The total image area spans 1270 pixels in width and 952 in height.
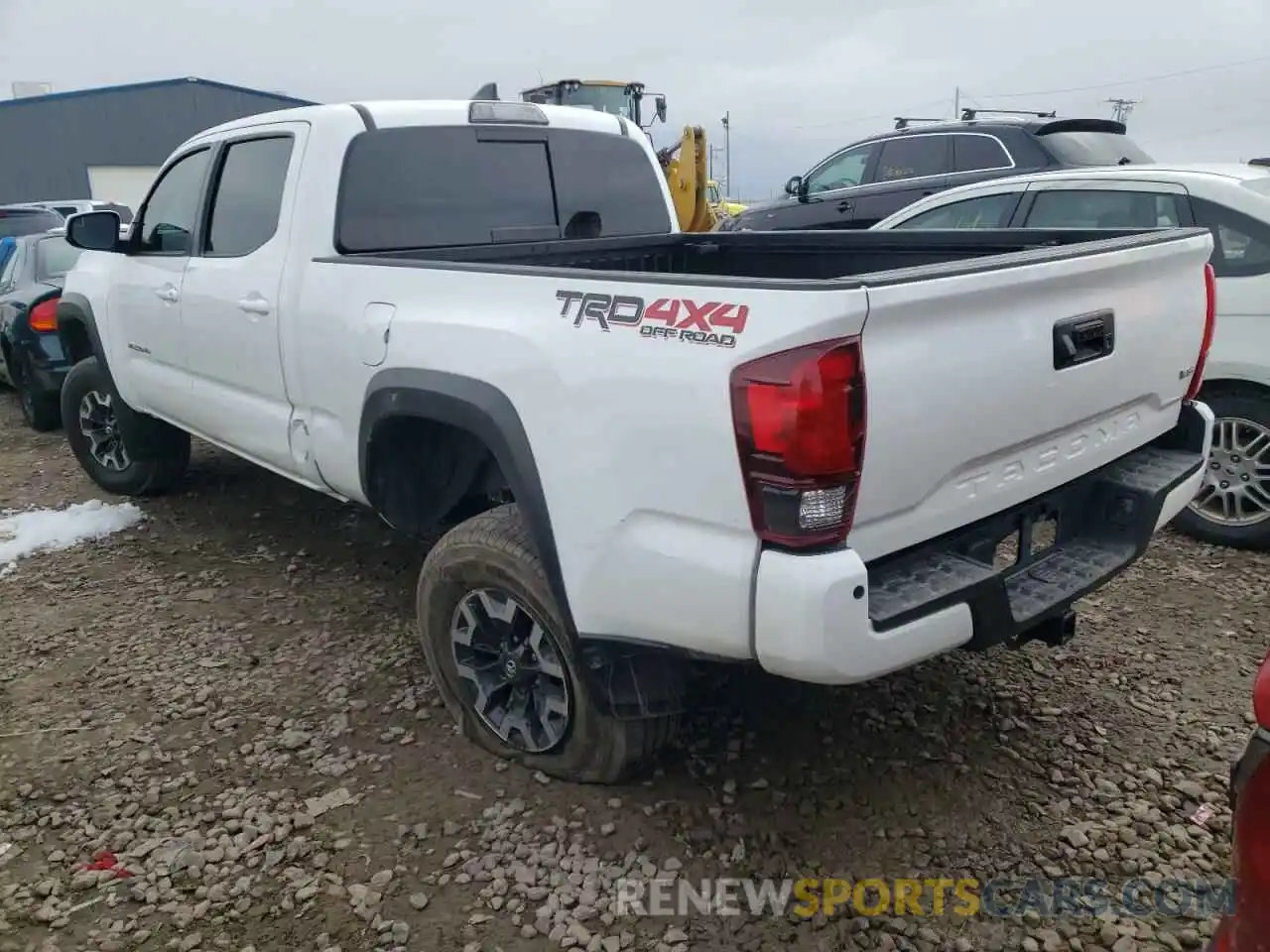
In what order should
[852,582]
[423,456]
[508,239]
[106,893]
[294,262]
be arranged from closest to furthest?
[852,582]
[106,893]
[423,456]
[294,262]
[508,239]

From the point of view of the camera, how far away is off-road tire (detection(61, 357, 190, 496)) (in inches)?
225

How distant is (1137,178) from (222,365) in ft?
14.3

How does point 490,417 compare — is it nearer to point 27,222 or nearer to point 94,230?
point 94,230

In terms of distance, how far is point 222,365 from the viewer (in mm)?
4215

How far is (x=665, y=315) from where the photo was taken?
2223mm

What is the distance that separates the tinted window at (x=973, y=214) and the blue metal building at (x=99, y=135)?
2974cm

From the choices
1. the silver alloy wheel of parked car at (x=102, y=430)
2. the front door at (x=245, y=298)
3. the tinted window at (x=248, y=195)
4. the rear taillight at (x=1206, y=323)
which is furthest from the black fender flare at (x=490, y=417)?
the silver alloy wheel of parked car at (x=102, y=430)

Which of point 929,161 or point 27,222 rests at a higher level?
point 929,161

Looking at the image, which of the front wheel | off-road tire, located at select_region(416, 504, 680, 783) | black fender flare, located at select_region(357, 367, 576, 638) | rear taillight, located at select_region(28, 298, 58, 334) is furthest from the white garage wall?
the front wheel

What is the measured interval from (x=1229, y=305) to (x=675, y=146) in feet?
37.2

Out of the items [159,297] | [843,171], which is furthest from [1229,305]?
[843,171]

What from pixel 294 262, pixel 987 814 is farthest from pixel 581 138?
pixel 987 814

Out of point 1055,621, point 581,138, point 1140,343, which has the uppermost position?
point 581,138

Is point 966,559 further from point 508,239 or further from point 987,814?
point 508,239
